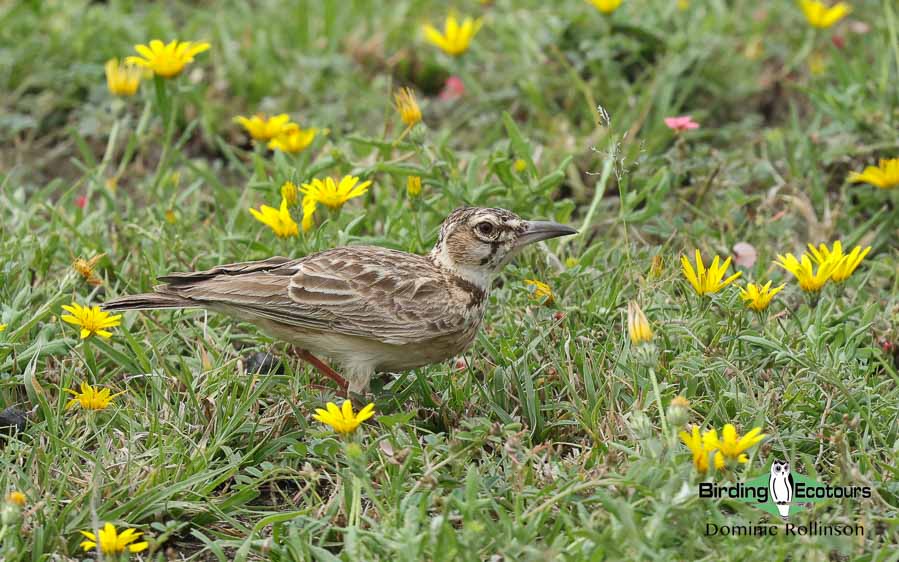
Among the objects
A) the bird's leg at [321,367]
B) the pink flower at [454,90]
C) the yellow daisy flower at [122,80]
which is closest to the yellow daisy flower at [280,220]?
the bird's leg at [321,367]

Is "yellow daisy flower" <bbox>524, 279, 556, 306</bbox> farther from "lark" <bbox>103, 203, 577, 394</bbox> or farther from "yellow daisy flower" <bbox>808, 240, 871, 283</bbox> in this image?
"yellow daisy flower" <bbox>808, 240, 871, 283</bbox>

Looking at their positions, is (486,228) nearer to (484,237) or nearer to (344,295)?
(484,237)

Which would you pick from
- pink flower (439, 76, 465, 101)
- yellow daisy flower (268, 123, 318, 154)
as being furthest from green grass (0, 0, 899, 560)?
yellow daisy flower (268, 123, 318, 154)

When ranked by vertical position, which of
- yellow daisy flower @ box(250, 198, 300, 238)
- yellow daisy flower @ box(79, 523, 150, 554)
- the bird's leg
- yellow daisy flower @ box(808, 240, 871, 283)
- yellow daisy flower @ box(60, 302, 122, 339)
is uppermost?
yellow daisy flower @ box(808, 240, 871, 283)

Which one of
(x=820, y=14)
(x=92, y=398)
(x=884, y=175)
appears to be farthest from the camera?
(x=820, y=14)

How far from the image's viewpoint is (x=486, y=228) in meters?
5.17

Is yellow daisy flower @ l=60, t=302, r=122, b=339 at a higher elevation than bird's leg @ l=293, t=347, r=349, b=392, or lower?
higher

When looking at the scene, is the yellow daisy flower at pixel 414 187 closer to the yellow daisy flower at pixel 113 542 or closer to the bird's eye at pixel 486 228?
the bird's eye at pixel 486 228

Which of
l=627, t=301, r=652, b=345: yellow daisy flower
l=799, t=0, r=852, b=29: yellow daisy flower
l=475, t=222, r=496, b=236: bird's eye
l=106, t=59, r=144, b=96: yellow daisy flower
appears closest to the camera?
l=627, t=301, r=652, b=345: yellow daisy flower

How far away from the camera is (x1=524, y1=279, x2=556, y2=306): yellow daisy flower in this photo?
526cm

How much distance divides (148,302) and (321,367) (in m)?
0.79

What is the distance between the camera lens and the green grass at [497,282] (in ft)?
13.8

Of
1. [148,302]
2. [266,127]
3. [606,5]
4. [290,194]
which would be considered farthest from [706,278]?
[606,5]

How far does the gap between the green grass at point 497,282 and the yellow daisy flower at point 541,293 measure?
9 centimetres
